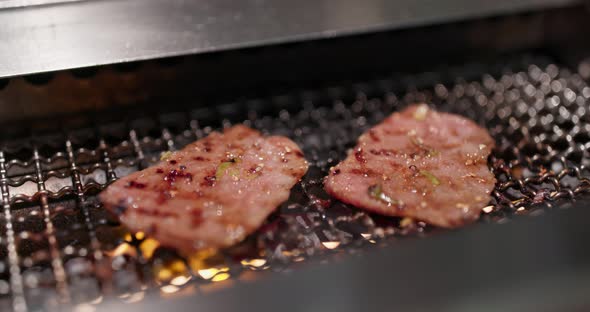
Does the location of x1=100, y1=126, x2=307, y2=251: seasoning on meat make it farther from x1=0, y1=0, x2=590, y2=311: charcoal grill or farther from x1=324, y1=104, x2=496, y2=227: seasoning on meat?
x1=324, y1=104, x2=496, y2=227: seasoning on meat

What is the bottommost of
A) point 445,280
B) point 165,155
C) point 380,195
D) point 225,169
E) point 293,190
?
point 445,280

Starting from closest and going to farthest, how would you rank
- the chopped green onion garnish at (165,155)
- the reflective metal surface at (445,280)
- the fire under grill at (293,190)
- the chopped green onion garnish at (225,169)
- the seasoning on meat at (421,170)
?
the reflective metal surface at (445,280) → the fire under grill at (293,190) → the seasoning on meat at (421,170) → the chopped green onion garnish at (225,169) → the chopped green onion garnish at (165,155)

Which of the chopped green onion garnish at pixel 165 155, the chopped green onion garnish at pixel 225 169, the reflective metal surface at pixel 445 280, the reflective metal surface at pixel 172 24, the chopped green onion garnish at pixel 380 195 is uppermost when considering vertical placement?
the reflective metal surface at pixel 172 24

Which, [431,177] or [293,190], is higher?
[293,190]

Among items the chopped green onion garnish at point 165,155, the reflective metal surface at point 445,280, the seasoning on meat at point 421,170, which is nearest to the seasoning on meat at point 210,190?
the chopped green onion garnish at point 165,155

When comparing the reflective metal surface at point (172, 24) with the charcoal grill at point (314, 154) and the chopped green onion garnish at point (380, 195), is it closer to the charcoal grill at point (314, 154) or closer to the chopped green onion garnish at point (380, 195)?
the charcoal grill at point (314, 154)

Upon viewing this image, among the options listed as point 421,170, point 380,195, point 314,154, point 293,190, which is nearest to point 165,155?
point 293,190

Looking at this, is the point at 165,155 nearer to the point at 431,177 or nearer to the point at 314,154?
the point at 314,154

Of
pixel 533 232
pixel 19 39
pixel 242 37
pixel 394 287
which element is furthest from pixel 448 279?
pixel 19 39
